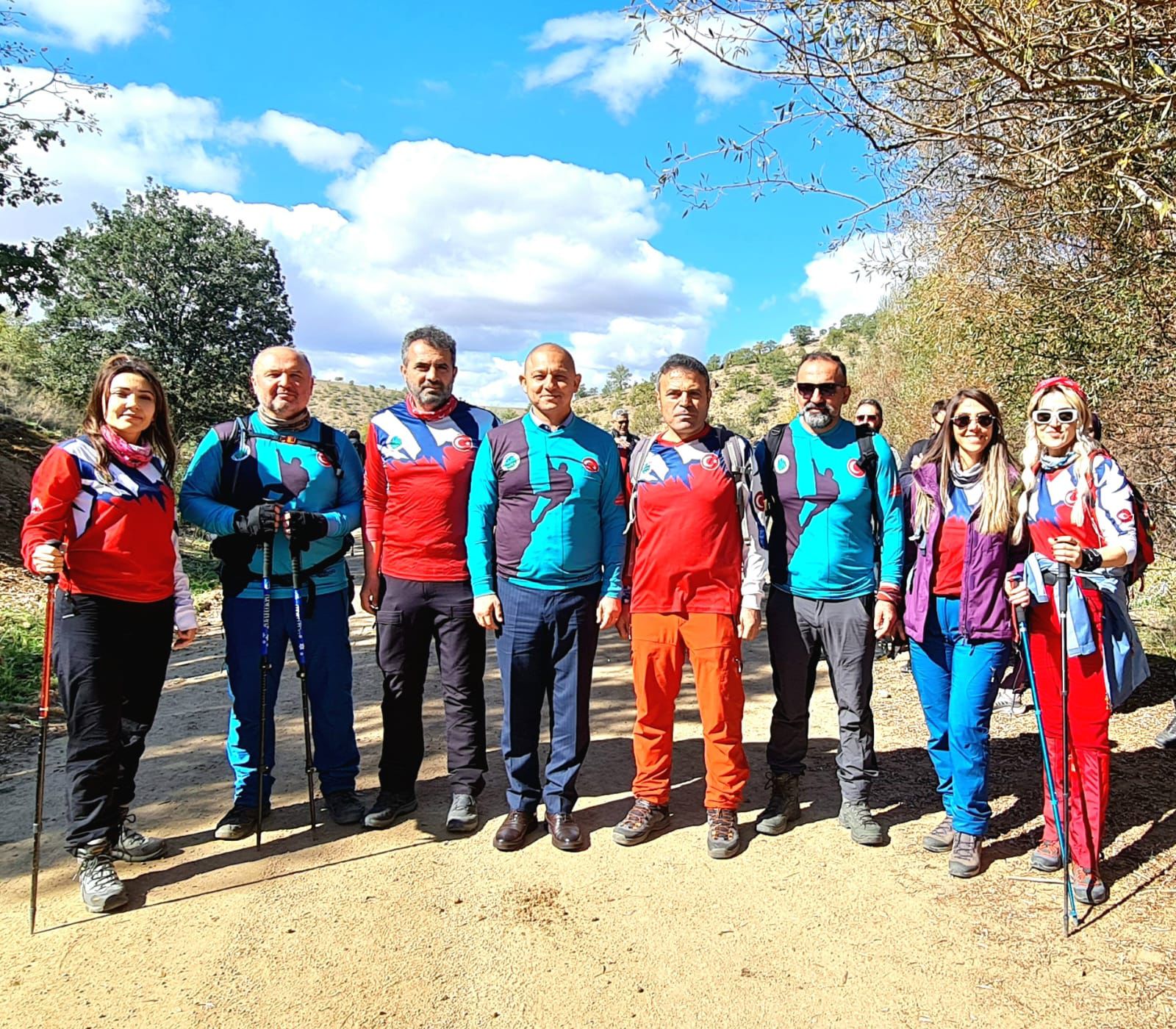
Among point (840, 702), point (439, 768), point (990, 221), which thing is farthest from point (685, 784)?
point (990, 221)

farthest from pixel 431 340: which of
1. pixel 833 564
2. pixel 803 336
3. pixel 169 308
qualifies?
pixel 803 336

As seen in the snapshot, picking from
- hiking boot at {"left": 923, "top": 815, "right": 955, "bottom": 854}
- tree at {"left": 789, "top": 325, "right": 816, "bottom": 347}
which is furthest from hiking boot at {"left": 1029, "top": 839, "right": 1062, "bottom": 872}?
tree at {"left": 789, "top": 325, "right": 816, "bottom": 347}

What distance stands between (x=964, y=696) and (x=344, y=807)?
307cm

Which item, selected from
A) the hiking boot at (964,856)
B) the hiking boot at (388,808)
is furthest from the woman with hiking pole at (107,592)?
the hiking boot at (964,856)

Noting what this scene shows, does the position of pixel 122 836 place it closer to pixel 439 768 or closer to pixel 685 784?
pixel 439 768

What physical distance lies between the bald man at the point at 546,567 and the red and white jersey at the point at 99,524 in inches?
56.0

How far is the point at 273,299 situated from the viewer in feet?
85.7

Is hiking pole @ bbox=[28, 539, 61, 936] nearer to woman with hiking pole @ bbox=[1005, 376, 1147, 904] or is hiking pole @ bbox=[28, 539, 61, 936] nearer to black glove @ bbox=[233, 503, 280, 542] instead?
black glove @ bbox=[233, 503, 280, 542]

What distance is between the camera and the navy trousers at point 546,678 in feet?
13.1

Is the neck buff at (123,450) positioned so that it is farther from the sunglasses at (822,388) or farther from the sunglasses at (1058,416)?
the sunglasses at (1058,416)

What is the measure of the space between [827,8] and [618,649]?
5.97m

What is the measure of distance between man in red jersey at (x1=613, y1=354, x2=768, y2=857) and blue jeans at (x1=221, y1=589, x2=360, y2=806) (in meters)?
1.49

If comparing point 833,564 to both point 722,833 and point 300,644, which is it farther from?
point 300,644

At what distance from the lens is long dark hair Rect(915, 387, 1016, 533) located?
3.73m
